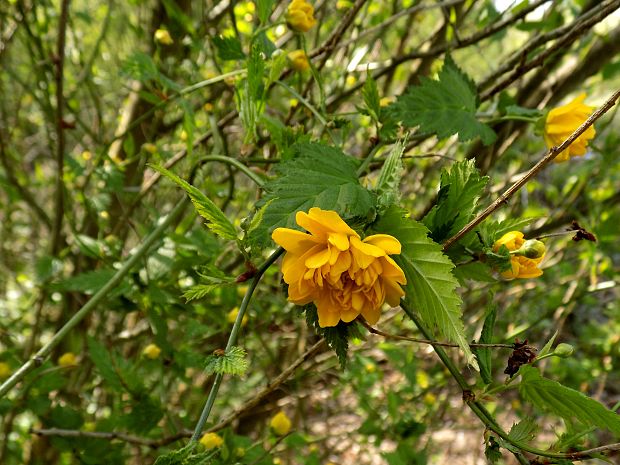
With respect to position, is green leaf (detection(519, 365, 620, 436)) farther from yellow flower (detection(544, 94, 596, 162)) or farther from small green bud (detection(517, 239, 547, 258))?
yellow flower (detection(544, 94, 596, 162))

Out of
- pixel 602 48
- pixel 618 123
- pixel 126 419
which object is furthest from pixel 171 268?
pixel 618 123

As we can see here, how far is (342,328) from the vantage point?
602 mm

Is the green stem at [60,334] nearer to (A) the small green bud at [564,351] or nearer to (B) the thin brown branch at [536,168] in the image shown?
(B) the thin brown branch at [536,168]

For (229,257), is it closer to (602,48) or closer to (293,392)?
(293,392)

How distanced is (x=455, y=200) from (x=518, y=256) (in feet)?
0.35

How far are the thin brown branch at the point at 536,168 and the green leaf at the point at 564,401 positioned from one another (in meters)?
0.17

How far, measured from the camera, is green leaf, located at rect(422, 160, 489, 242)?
60 cm

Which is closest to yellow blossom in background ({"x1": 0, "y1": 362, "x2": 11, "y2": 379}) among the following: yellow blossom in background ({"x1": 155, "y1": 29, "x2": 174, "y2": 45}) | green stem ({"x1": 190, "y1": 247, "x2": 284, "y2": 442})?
green stem ({"x1": 190, "y1": 247, "x2": 284, "y2": 442})

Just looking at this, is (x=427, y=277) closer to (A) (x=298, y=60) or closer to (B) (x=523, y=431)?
(B) (x=523, y=431)

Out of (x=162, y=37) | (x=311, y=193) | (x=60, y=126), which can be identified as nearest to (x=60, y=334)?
(x=311, y=193)

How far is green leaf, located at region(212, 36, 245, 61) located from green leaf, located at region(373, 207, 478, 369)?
54 cm

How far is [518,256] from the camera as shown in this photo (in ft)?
2.03

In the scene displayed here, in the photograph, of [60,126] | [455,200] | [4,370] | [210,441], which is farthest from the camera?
[60,126]

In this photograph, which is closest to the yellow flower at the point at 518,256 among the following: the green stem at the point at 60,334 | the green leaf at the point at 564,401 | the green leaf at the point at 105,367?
the green leaf at the point at 564,401
